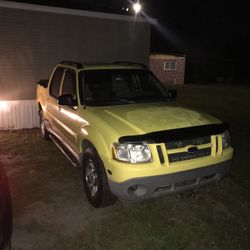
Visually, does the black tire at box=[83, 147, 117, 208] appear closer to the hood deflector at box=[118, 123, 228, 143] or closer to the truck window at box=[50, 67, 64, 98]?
the hood deflector at box=[118, 123, 228, 143]

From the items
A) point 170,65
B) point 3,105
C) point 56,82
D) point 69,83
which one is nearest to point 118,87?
point 69,83

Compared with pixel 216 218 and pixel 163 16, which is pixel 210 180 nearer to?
pixel 216 218

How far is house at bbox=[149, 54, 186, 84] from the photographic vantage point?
28.5 m

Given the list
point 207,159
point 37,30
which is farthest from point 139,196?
point 37,30

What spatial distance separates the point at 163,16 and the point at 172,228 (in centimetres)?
4935

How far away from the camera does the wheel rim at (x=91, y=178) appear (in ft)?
14.1

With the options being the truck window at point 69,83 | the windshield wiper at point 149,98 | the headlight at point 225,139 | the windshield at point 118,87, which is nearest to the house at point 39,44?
the truck window at point 69,83

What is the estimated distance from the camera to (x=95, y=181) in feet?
14.1

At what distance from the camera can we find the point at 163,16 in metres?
48.9

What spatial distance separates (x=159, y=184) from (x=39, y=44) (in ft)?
22.5

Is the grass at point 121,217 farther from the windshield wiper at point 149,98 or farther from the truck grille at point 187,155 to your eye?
the windshield wiper at point 149,98

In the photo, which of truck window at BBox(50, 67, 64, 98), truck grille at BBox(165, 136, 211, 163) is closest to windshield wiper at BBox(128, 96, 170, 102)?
truck grille at BBox(165, 136, 211, 163)

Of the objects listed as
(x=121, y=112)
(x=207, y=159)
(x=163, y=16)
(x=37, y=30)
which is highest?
(x=163, y=16)

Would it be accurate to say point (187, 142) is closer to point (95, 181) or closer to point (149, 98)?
point (95, 181)
